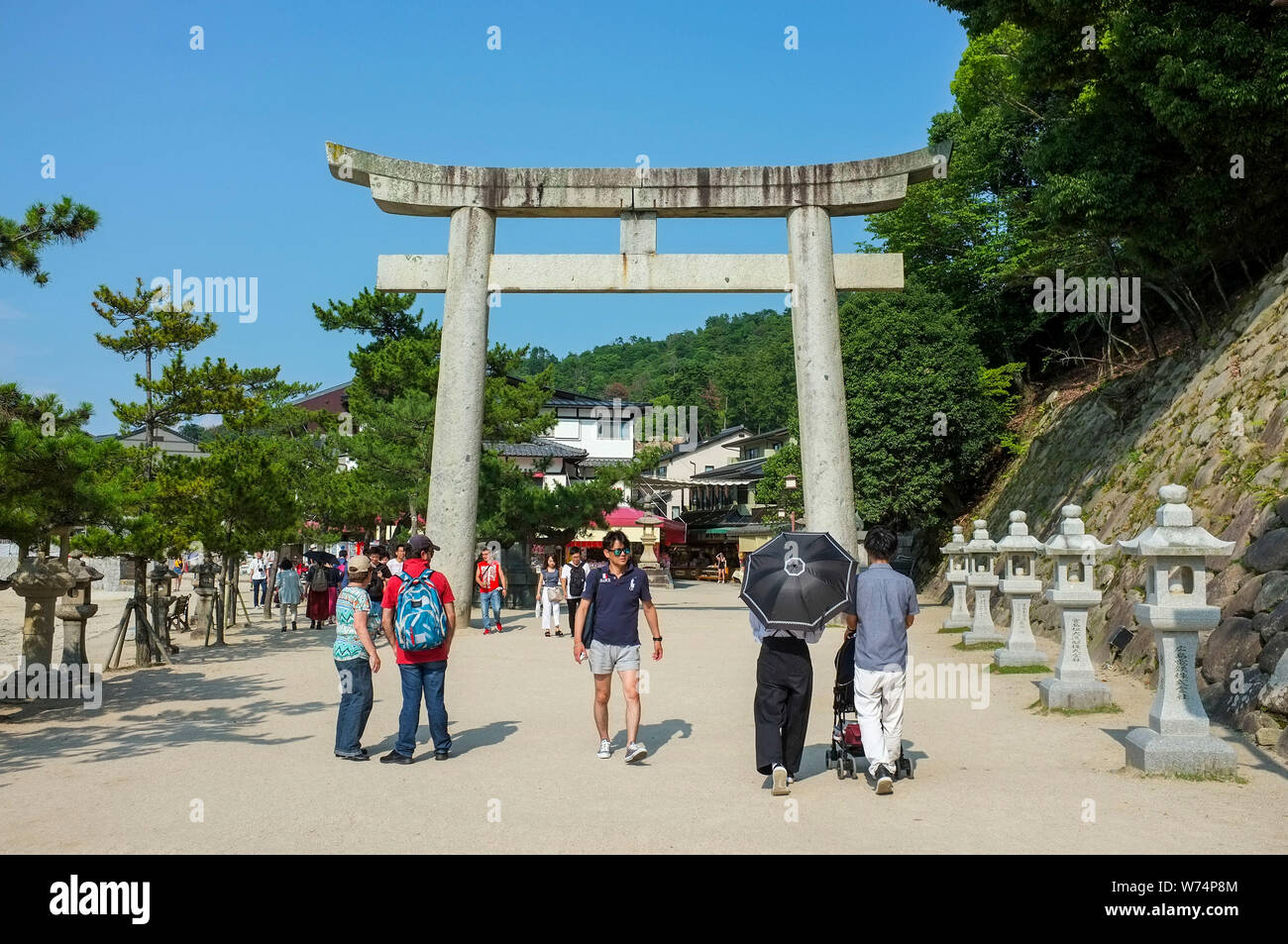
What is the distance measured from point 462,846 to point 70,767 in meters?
3.83

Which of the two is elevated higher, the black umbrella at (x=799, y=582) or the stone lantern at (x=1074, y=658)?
the black umbrella at (x=799, y=582)

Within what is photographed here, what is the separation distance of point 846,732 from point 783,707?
0.80m

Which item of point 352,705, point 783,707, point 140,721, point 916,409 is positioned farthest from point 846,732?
point 916,409

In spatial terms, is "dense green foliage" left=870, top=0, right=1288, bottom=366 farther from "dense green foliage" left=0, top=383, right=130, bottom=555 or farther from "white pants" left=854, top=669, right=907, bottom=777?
"dense green foliage" left=0, top=383, right=130, bottom=555

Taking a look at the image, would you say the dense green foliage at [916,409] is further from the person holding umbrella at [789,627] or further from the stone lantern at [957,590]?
the person holding umbrella at [789,627]

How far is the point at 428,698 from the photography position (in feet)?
24.7

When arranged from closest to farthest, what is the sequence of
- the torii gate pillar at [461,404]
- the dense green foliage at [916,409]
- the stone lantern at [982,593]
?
the stone lantern at [982,593] → the torii gate pillar at [461,404] → the dense green foliage at [916,409]

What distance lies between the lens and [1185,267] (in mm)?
18750

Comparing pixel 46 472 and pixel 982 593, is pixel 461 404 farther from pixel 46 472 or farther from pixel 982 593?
pixel 982 593

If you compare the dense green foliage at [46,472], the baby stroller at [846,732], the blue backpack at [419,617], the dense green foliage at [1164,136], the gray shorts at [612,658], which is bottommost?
the baby stroller at [846,732]

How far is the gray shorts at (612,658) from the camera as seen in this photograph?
24.2ft

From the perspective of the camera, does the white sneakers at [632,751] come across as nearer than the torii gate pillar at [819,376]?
Yes

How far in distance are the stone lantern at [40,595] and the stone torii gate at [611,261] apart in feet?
22.5

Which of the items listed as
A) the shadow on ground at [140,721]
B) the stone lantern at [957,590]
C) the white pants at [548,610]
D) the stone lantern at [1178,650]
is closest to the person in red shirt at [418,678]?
the shadow on ground at [140,721]
